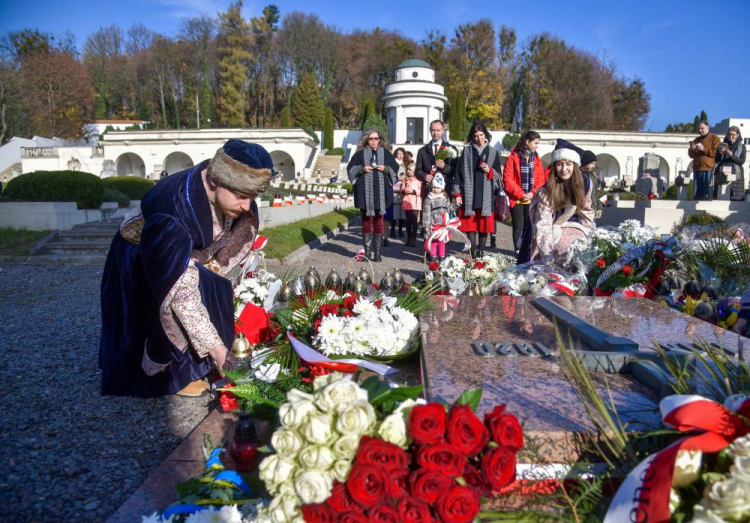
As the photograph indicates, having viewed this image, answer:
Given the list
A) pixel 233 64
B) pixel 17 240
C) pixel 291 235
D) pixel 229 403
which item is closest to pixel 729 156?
pixel 291 235

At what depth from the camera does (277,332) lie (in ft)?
11.0

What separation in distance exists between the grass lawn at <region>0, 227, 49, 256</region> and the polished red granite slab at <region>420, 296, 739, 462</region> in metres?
8.96

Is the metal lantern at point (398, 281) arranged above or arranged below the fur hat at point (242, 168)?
below

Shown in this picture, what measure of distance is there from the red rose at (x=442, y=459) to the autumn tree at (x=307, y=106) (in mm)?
49079

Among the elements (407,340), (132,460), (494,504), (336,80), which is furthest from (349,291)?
(336,80)

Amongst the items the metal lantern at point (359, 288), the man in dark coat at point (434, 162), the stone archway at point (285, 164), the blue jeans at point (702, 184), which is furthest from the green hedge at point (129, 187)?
the stone archway at point (285, 164)

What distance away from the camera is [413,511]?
125 centimetres

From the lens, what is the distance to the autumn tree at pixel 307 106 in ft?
160

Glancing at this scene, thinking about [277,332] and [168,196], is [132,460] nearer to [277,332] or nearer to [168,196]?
[277,332]

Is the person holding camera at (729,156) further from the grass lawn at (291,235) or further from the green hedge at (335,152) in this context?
the green hedge at (335,152)

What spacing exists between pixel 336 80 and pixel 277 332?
54.8 m

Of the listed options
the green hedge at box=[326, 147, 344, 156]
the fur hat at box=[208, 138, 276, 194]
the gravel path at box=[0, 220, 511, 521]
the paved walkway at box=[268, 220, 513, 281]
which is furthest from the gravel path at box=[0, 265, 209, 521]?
the green hedge at box=[326, 147, 344, 156]

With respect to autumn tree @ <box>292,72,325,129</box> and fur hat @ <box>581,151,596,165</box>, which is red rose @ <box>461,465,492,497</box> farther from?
autumn tree @ <box>292,72,325,129</box>

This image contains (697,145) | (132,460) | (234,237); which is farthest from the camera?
(697,145)
